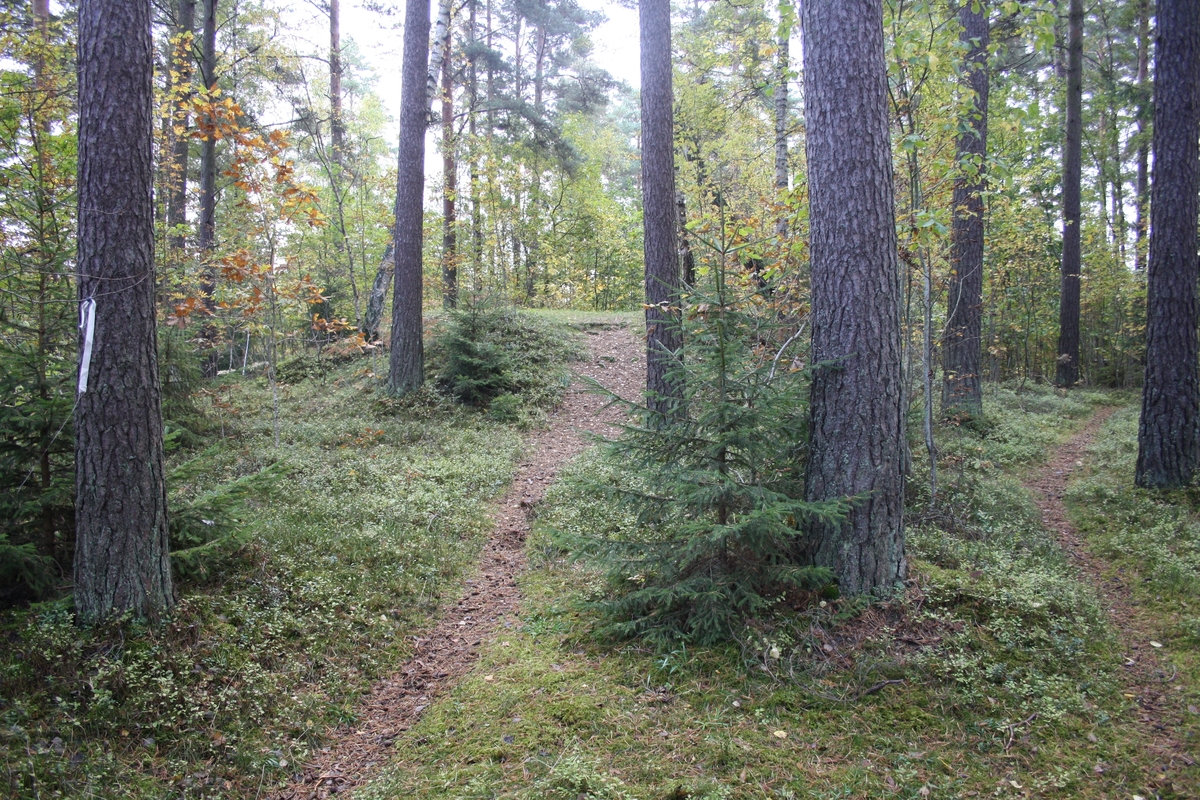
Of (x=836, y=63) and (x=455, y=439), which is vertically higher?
(x=836, y=63)

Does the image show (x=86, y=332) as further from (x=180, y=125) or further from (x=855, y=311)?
(x=180, y=125)

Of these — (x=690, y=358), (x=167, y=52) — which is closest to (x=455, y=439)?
(x=690, y=358)

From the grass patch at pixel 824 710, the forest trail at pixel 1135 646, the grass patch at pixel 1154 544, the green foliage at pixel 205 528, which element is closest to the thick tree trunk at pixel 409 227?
the green foliage at pixel 205 528

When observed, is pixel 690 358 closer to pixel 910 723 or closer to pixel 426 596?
pixel 910 723

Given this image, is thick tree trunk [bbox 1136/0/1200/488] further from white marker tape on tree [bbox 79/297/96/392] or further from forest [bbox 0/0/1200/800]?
white marker tape on tree [bbox 79/297/96/392]

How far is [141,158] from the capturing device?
403 centimetres

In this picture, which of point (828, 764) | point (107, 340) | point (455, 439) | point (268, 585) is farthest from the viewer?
point (455, 439)

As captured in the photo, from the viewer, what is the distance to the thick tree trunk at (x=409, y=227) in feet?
38.7

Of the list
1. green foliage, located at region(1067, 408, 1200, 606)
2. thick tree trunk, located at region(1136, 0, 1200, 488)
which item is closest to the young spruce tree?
green foliage, located at region(1067, 408, 1200, 606)

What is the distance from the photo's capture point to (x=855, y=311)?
4.31 meters

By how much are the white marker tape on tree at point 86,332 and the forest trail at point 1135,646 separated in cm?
634

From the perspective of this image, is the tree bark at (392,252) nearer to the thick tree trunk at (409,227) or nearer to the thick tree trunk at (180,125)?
the thick tree trunk at (409,227)

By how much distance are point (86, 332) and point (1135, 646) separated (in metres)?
7.20

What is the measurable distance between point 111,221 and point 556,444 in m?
7.42
